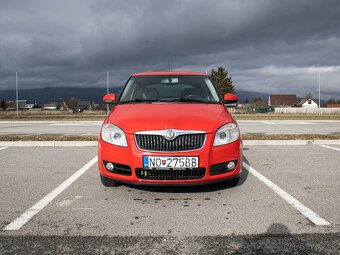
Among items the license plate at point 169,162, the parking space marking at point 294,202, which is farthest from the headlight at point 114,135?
the parking space marking at point 294,202

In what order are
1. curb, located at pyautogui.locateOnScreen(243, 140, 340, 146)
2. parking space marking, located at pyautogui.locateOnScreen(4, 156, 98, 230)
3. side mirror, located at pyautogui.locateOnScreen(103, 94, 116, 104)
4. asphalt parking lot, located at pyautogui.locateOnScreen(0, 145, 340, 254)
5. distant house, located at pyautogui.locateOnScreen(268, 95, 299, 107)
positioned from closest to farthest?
1. asphalt parking lot, located at pyautogui.locateOnScreen(0, 145, 340, 254)
2. parking space marking, located at pyautogui.locateOnScreen(4, 156, 98, 230)
3. side mirror, located at pyautogui.locateOnScreen(103, 94, 116, 104)
4. curb, located at pyautogui.locateOnScreen(243, 140, 340, 146)
5. distant house, located at pyautogui.locateOnScreen(268, 95, 299, 107)

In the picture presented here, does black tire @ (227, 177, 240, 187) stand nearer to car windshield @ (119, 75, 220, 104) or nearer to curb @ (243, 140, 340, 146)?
car windshield @ (119, 75, 220, 104)

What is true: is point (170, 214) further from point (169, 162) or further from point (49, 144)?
point (49, 144)

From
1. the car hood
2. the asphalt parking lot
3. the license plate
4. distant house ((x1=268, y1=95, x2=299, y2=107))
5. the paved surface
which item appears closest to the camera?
the asphalt parking lot

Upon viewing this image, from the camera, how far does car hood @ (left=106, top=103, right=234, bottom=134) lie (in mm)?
3729

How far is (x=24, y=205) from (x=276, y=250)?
2.76 meters

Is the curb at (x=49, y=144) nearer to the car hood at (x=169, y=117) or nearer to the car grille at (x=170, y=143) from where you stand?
the car hood at (x=169, y=117)

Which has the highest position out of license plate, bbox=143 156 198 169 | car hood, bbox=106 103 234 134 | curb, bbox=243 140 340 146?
car hood, bbox=106 103 234 134

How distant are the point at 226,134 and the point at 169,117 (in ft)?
2.36

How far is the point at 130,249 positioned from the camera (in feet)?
8.27

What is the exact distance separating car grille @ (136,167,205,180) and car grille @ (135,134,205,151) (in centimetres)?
25

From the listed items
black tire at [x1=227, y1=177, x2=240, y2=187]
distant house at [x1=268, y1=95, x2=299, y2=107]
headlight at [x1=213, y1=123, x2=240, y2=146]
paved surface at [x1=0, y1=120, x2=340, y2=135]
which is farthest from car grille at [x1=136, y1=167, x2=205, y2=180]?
distant house at [x1=268, y1=95, x2=299, y2=107]

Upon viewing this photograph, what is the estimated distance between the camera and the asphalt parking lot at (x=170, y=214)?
2602 mm

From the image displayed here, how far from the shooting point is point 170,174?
3646 mm
